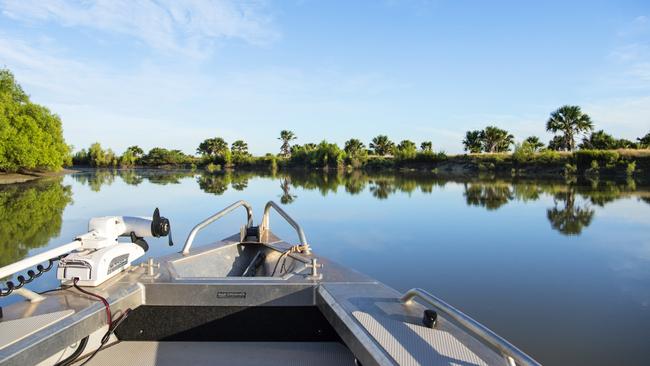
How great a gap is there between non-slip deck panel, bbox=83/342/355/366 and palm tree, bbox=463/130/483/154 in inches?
2548

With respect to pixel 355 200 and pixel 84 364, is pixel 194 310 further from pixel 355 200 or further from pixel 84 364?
pixel 355 200

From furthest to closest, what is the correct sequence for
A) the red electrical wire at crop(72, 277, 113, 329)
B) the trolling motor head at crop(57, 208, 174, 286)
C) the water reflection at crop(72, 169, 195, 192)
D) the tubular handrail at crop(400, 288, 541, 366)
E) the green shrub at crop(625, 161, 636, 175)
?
1. the green shrub at crop(625, 161, 636, 175)
2. the water reflection at crop(72, 169, 195, 192)
3. the trolling motor head at crop(57, 208, 174, 286)
4. the red electrical wire at crop(72, 277, 113, 329)
5. the tubular handrail at crop(400, 288, 541, 366)

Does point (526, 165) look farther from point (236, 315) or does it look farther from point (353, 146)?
point (236, 315)

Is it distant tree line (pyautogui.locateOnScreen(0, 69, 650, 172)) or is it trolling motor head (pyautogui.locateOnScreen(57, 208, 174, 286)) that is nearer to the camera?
trolling motor head (pyautogui.locateOnScreen(57, 208, 174, 286))

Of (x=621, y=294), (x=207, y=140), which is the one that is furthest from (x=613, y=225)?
(x=207, y=140)

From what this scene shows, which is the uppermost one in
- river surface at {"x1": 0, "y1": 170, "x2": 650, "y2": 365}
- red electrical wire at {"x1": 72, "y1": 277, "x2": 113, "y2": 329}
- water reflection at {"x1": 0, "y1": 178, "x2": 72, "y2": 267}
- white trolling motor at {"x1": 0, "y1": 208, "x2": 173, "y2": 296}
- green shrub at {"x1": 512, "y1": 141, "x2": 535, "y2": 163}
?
green shrub at {"x1": 512, "y1": 141, "x2": 535, "y2": 163}

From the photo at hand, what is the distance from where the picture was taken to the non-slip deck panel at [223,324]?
2.48 m

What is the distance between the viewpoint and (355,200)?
1875 cm

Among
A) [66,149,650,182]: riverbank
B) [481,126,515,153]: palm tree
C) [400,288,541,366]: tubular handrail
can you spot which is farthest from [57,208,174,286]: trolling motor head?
[481,126,515,153]: palm tree

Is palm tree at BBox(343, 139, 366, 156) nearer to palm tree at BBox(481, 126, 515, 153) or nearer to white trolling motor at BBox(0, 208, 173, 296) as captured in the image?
palm tree at BBox(481, 126, 515, 153)

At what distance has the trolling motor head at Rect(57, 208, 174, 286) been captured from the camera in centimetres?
211

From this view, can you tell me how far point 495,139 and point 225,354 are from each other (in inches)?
2588

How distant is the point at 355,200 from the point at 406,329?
56.0 feet

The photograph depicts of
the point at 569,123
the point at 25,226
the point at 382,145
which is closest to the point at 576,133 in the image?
the point at 569,123
